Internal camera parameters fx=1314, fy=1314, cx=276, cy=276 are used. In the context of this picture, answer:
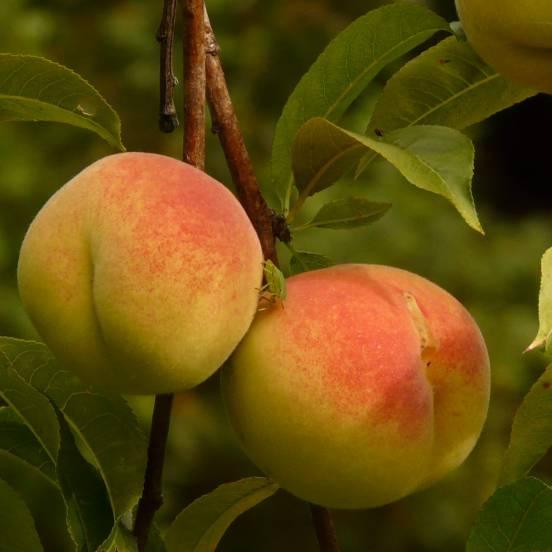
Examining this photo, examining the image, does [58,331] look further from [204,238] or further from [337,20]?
[337,20]

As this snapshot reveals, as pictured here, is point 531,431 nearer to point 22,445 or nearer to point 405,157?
point 405,157

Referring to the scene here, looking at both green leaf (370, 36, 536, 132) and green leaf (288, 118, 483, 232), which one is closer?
green leaf (288, 118, 483, 232)

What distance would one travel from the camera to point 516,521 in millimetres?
846

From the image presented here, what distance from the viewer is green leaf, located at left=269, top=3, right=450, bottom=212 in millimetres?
944

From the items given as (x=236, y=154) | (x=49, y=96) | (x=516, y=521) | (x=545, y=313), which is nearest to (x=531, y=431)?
(x=516, y=521)

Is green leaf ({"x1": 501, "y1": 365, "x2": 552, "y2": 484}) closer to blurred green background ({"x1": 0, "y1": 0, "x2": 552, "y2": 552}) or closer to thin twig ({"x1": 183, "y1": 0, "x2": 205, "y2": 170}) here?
thin twig ({"x1": 183, "y1": 0, "x2": 205, "y2": 170})

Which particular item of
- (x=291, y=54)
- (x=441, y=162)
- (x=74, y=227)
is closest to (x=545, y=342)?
(x=441, y=162)

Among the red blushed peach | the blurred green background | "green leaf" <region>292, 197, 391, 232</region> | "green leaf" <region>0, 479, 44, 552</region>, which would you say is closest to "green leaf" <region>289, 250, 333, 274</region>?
"green leaf" <region>292, 197, 391, 232</region>

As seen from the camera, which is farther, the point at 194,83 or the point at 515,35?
the point at 194,83

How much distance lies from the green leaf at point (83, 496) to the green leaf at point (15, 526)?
0.23ft

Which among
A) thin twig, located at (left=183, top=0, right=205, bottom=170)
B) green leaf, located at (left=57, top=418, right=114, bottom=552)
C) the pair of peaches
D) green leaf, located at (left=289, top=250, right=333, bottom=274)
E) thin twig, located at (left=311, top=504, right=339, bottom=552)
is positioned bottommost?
thin twig, located at (left=311, top=504, right=339, bottom=552)

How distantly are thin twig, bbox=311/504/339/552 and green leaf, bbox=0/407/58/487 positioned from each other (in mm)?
205

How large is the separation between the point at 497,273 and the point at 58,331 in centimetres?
226

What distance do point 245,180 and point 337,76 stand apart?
0.48ft
